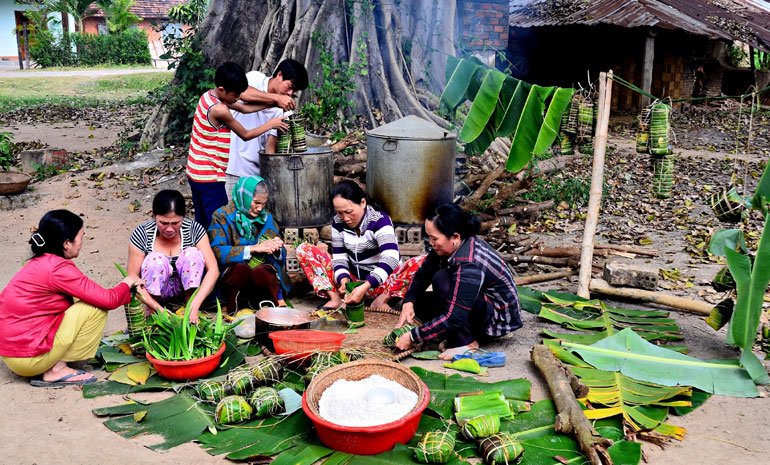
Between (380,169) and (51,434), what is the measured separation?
3.78 meters

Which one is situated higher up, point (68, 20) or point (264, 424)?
point (68, 20)

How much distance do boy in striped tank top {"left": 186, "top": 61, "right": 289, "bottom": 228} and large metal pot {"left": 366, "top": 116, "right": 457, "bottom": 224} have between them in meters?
1.46

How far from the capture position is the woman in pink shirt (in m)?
3.52

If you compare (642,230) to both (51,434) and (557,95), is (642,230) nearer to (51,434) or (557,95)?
(557,95)

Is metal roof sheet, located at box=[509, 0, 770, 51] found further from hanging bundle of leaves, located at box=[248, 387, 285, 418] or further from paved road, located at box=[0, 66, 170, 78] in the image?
paved road, located at box=[0, 66, 170, 78]

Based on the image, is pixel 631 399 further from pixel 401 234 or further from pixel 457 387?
pixel 401 234

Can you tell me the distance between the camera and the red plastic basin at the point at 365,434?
2.80m

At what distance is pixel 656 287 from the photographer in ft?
17.1

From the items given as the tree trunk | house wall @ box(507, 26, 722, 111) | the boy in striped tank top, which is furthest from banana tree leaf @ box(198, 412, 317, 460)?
house wall @ box(507, 26, 722, 111)

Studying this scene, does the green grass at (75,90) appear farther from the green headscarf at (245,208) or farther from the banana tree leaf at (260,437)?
the banana tree leaf at (260,437)

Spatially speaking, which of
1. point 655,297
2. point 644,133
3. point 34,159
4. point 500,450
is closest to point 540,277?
point 655,297

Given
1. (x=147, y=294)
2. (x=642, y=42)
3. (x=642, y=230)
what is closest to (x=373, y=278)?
(x=147, y=294)

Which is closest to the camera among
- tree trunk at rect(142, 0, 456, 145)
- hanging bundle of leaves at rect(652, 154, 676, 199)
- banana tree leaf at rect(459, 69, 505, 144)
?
hanging bundle of leaves at rect(652, 154, 676, 199)

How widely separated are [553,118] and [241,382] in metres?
2.63
